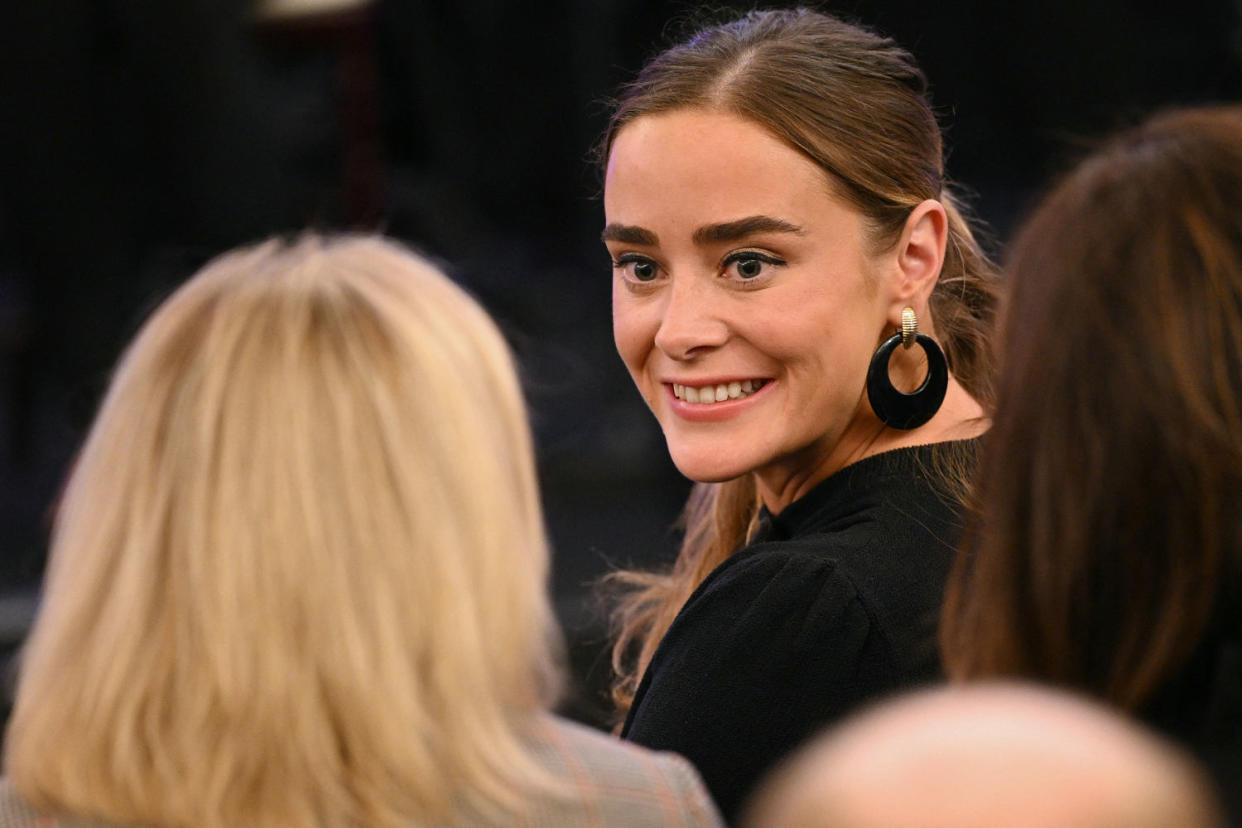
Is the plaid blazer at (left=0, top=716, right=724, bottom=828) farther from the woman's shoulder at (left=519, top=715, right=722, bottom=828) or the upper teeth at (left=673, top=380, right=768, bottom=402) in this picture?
the upper teeth at (left=673, top=380, right=768, bottom=402)

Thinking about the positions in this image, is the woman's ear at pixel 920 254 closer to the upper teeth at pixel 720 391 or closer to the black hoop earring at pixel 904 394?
the black hoop earring at pixel 904 394

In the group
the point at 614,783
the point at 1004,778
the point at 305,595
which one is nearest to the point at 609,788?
the point at 614,783

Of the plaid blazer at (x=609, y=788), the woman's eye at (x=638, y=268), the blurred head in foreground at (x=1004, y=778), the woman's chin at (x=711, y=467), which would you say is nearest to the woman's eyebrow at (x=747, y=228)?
the woman's eye at (x=638, y=268)

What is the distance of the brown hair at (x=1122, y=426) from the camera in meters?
0.98

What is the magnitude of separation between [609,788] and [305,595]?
0.80 ft

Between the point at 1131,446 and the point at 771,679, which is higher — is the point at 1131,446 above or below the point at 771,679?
above

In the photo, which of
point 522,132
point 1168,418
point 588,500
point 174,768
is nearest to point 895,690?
point 1168,418

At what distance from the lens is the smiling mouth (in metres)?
1.77

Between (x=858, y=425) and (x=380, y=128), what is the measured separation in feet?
11.6

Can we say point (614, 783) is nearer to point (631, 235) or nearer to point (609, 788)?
point (609, 788)

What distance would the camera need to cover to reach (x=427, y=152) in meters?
5.20

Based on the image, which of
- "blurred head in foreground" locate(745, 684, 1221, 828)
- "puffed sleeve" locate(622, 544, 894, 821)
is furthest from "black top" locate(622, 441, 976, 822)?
"blurred head in foreground" locate(745, 684, 1221, 828)

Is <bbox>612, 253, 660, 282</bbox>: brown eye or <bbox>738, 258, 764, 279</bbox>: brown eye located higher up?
<bbox>738, 258, 764, 279</bbox>: brown eye

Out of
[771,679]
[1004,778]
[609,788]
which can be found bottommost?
[771,679]
